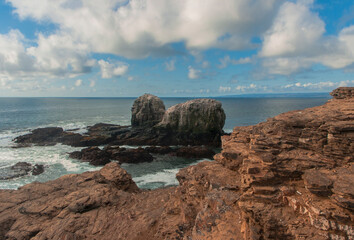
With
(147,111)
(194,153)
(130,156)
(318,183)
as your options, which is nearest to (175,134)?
(194,153)

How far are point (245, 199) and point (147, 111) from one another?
5120 centimetres

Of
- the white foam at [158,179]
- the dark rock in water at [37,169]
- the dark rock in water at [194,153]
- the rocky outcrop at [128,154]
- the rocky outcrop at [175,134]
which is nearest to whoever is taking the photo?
the white foam at [158,179]

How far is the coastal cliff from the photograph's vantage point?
6387 mm

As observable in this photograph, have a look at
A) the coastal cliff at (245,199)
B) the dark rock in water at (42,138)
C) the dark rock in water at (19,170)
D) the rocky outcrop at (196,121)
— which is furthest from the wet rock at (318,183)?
the dark rock in water at (42,138)

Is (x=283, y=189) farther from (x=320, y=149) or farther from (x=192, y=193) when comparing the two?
(x=192, y=193)

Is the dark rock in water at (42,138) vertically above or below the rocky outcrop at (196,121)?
below

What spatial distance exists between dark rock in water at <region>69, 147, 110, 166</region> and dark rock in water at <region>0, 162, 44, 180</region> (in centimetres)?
603

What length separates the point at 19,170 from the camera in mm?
29031

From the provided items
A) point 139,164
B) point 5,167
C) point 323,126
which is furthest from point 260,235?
point 5,167

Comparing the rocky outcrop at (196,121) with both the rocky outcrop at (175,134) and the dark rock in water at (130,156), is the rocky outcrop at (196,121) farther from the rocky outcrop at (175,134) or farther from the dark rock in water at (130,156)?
the dark rock in water at (130,156)

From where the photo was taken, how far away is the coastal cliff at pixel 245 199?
6.39 m

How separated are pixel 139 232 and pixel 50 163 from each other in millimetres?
29588

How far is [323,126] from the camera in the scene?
315 inches

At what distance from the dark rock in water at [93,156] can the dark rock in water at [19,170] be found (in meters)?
6.03
